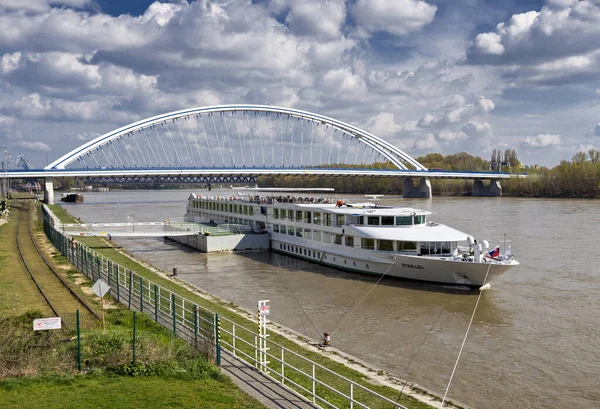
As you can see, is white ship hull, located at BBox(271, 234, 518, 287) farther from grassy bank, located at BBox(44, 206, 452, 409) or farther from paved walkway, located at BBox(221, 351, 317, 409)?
paved walkway, located at BBox(221, 351, 317, 409)

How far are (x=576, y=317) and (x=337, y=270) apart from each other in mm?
14532

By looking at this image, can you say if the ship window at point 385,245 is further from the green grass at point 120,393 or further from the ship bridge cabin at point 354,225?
the green grass at point 120,393

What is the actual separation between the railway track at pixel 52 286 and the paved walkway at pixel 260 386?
23.9ft

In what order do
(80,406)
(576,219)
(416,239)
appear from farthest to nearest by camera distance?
1. (576,219)
2. (416,239)
3. (80,406)

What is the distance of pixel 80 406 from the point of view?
422 inches

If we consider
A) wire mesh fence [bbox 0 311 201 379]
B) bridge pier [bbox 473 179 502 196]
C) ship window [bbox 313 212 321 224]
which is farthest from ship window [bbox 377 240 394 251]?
bridge pier [bbox 473 179 502 196]

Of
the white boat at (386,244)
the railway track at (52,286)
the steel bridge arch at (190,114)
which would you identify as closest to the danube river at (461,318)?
the white boat at (386,244)

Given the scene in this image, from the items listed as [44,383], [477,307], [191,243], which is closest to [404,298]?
[477,307]

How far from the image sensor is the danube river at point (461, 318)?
Result: 16078 millimetres

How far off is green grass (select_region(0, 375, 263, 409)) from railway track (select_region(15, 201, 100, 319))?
7.26 metres

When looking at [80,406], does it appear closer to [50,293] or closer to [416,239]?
[50,293]

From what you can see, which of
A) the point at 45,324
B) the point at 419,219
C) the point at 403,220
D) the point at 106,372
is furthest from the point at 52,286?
the point at 419,219

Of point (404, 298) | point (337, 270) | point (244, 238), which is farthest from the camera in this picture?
point (244, 238)

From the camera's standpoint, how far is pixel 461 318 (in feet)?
75.5
